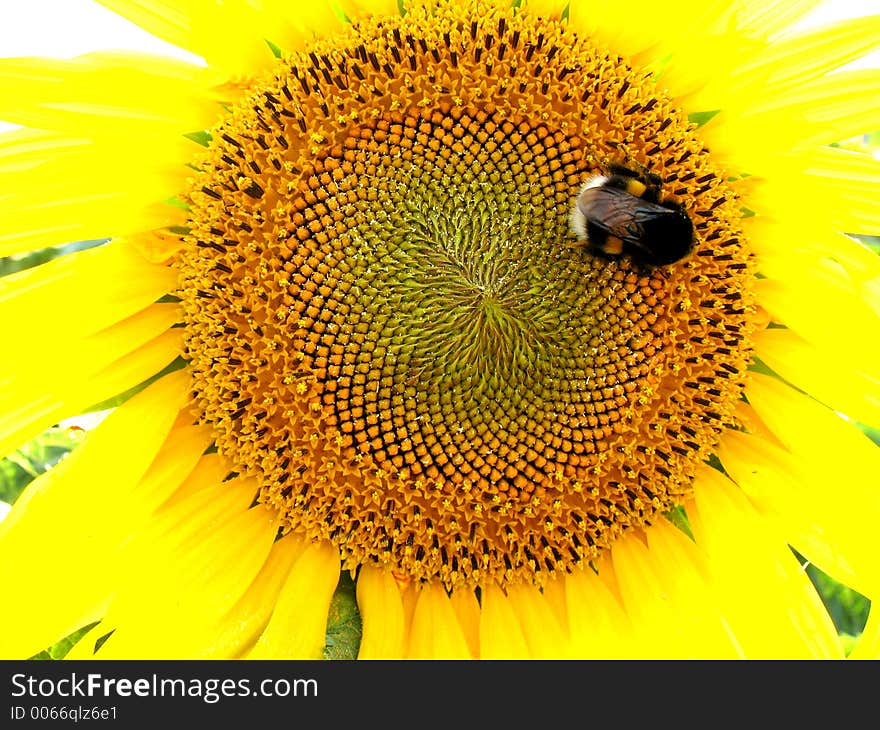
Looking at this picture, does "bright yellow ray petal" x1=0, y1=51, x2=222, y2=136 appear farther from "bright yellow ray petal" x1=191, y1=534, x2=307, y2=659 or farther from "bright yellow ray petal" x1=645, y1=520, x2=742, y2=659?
"bright yellow ray petal" x1=645, y1=520, x2=742, y2=659

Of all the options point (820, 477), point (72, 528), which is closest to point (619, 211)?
point (820, 477)

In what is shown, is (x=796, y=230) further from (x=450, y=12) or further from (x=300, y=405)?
(x=300, y=405)

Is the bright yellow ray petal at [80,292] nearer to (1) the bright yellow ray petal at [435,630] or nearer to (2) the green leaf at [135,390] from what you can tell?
(2) the green leaf at [135,390]

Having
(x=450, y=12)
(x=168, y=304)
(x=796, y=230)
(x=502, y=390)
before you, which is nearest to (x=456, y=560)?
(x=502, y=390)

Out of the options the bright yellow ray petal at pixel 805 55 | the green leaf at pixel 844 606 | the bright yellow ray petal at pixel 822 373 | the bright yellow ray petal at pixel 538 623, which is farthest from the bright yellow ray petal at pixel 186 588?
the green leaf at pixel 844 606

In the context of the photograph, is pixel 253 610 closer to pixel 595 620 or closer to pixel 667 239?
pixel 595 620

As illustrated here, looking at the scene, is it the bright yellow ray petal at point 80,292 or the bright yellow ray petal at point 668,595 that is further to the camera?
the bright yellow ray petal at point 668,595
